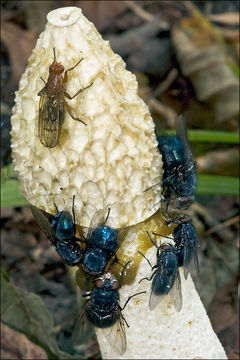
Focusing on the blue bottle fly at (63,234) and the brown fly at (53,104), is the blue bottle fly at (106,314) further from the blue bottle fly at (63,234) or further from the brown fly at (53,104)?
the brown fly at (53,104)

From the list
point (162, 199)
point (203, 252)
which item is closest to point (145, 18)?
point (203, 252)

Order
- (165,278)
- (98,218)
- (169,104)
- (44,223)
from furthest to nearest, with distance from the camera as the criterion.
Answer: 1. (169,104)
2. (165,278)
3. (44,223)
4. (98,218)

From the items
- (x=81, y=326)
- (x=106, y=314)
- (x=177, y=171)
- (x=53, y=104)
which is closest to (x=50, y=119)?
(x=53, y=104)

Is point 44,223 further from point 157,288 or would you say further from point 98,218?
point 157,288

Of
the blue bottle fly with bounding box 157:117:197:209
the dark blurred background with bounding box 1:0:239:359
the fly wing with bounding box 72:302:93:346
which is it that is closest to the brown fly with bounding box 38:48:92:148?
the blue bottle fly with bounding box 157:117:197:209

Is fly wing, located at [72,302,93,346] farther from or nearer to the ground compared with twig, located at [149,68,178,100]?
farther from the ground

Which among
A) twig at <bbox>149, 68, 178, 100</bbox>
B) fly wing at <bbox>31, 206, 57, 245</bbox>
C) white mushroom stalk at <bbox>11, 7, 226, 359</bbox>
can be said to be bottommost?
twig at <bbox>149, 68, 178, 100</bbox>

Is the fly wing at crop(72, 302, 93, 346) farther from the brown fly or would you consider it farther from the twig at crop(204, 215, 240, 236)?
the twig at crop(204, 215, 240, 236)

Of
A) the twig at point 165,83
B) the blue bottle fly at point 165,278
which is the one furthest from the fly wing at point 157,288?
the twig at point 165,83
